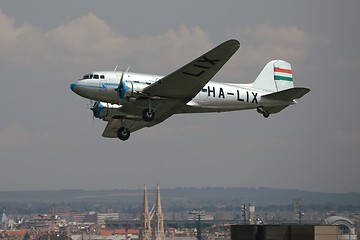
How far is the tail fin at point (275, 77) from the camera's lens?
152ft

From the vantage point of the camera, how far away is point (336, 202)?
105 m

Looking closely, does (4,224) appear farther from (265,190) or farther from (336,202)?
(336,202)

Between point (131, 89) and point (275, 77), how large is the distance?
11.1m

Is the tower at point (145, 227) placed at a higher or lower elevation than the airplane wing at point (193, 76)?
lower

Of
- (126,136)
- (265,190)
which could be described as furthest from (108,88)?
(265,190)

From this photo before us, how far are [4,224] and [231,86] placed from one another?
147473mm

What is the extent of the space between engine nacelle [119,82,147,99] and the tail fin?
7.94 meters

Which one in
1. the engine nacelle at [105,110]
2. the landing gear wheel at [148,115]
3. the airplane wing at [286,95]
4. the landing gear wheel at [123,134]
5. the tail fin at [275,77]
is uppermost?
the tail fin at [275,77]

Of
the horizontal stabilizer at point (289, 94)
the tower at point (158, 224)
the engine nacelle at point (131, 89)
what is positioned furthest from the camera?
A: the tower at point (158, 224)

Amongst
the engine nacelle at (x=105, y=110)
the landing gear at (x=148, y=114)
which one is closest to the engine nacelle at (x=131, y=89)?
the landing gear at (x=148, y=114)

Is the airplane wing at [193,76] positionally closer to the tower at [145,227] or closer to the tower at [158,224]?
the tower at [158,224]

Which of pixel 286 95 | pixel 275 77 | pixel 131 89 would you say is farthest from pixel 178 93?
pixel 275 77

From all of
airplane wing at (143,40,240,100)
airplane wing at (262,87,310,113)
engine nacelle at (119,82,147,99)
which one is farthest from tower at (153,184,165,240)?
engine nacelle at (119,82,147,99)

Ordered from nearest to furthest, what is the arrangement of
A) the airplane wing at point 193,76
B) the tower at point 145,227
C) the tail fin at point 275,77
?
the airplane wing at point 193,76, the tail fin at point 275,77, the tower at point 145,227
